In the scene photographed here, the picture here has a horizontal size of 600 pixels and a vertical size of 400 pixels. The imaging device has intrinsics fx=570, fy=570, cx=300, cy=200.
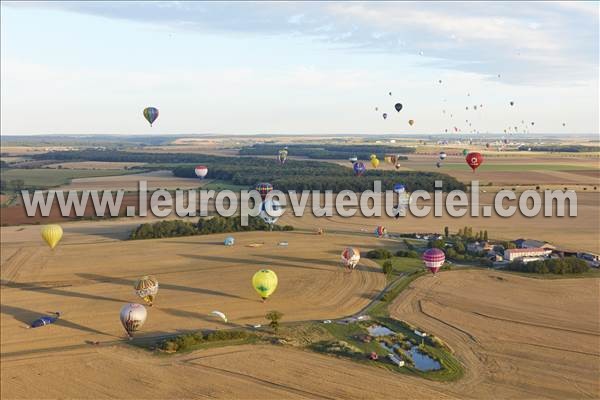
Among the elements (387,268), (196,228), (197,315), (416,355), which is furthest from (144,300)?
(196,228)

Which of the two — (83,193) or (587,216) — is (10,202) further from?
(587,216)

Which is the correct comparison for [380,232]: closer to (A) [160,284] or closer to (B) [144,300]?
(A) [160,284]

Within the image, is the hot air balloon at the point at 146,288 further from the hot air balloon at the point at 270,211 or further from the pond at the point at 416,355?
the hot air balloon at the point at 270,211

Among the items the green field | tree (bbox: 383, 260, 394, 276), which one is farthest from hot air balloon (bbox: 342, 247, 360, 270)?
the green field

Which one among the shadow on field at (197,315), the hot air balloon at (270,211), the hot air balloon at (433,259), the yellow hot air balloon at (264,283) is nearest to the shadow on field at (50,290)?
the shadow on field at (197,315)

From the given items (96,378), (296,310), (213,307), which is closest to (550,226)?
(296,310)

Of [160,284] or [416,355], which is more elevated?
[160,284]
